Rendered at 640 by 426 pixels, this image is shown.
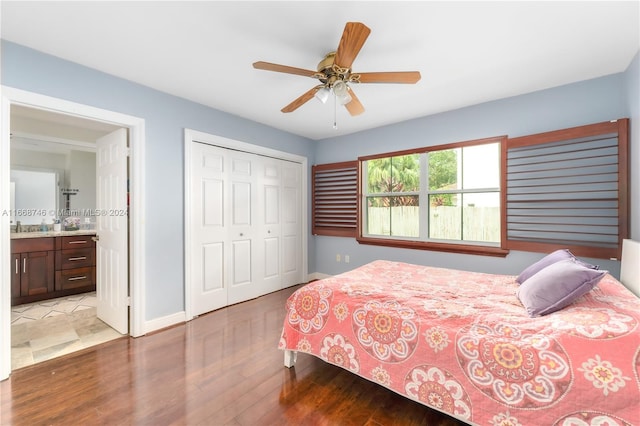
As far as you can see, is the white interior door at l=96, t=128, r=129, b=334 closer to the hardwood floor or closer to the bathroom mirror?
the hardwood floor

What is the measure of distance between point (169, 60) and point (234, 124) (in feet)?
4.24

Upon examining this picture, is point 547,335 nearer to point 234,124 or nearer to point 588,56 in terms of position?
point 588,56

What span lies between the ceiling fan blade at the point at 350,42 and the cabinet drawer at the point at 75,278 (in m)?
4.60

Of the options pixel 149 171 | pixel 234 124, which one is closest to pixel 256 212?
pixel 234 124

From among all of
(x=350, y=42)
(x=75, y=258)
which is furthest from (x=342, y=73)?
(x=75, y=258)

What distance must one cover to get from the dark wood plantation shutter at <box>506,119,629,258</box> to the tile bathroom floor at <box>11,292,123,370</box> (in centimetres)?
437

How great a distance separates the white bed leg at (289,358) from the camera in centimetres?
214

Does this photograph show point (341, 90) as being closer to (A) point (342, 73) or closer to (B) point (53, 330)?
(A) point (342, 73)

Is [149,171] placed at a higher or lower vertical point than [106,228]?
higher

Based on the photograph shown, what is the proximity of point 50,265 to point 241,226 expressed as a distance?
2686 millimetres

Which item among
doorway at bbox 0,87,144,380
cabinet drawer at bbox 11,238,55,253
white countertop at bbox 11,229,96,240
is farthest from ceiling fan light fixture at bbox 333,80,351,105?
cabinet drawer at bbox 11,238,55,253

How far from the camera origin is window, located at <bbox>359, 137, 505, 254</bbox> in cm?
327

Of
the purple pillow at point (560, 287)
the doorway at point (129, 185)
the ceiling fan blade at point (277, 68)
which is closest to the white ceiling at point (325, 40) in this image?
the ceiling fan blade at point (277, 68)

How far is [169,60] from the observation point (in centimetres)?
229
